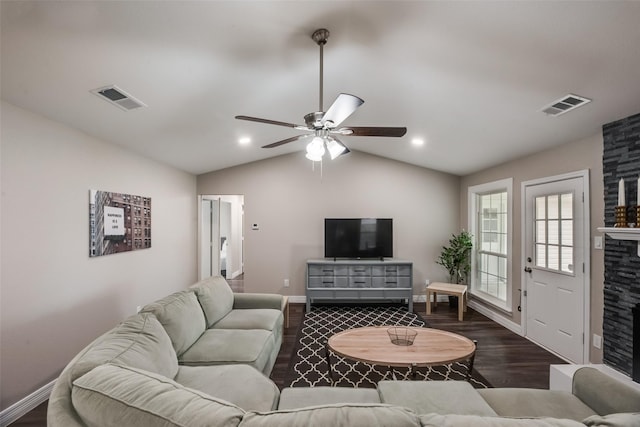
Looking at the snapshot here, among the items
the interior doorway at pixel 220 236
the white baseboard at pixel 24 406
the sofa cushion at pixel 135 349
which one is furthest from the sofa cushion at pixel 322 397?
the interior doorway at pixel 220 236

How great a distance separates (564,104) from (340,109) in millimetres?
1985

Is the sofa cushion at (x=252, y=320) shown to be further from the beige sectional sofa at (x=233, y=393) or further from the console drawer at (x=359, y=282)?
the console drawer at (x=359, y=282)

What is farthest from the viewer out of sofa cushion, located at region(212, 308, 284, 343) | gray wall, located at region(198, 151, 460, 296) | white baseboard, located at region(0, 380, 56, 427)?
gray wall, located at region(198, 151, 460, 296)

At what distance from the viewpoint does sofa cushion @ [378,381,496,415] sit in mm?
1550

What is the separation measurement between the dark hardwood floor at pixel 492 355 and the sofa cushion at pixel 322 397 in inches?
40.3

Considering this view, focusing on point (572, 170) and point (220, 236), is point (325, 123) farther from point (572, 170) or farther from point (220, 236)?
point (220, 236)

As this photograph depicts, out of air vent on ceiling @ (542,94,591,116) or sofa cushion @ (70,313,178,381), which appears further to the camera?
air vent on ceiling @ (542,94,591,116)

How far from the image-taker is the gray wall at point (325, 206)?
5371 mm

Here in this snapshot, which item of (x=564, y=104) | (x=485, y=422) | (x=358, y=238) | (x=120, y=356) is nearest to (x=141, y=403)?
(x=120, y=356)

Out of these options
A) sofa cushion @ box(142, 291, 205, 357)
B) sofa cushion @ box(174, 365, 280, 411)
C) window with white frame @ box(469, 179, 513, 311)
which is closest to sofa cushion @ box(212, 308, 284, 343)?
sofa cushion @ box(142, 291, 205, 357)

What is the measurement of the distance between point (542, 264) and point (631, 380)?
1.39 m

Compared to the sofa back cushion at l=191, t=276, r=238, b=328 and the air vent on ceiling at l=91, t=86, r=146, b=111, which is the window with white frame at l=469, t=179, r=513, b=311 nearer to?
the sofa back cushion at l=191, t=276, r=238, b=328

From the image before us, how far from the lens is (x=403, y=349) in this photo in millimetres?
2467

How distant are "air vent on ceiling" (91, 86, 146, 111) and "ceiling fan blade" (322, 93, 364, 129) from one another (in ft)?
5.32
